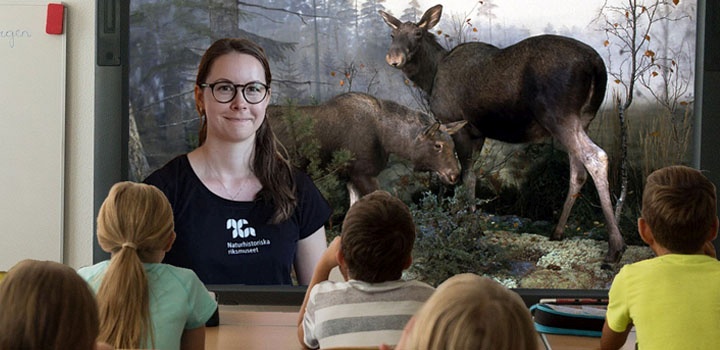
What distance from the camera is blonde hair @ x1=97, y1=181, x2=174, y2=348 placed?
7.10 ft

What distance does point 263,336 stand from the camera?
2705 millimetres

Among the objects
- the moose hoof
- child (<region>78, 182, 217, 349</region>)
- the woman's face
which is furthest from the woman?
child (<region>78, 182, 217, 349</region>)

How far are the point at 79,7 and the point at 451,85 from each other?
166cm

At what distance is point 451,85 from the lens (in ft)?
12.4

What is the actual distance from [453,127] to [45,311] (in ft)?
8.42

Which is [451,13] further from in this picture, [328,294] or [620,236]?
[328,294]

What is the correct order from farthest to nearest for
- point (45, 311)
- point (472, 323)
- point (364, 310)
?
point (364, 310) → point (45, 311) → point (472, 323)

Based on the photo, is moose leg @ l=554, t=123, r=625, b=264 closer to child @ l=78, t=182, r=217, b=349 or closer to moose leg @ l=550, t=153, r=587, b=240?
moose leg @ l=550, t=153, r=587, b=240

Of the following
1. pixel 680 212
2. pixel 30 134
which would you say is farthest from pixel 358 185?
pixel 680 212

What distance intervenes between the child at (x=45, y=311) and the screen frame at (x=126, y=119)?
230 cm

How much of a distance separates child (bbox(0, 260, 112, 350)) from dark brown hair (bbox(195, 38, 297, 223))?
2279 mm

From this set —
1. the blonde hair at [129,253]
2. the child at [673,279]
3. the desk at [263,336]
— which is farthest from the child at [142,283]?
the child at [673,279]

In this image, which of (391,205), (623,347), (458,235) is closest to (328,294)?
(391,205)

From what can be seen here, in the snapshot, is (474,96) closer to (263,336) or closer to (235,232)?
(235,232)
